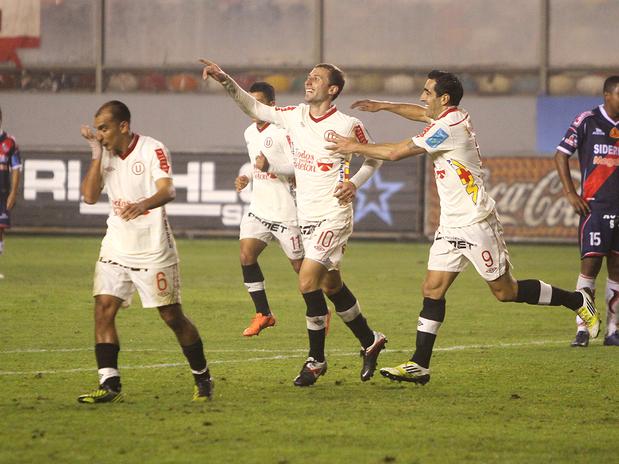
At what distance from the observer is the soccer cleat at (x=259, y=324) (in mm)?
12242

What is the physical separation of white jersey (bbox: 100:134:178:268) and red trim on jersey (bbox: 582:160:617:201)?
4701 millimetres

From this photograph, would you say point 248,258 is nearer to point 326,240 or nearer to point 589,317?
point 326,240

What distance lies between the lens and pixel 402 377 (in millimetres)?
Result: 9281

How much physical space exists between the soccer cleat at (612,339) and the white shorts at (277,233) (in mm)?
2838

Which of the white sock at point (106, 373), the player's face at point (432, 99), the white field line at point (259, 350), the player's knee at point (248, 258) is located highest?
the player's face at point (432, 99)

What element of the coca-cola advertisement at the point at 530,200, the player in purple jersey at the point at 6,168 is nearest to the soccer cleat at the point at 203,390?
the player in purple jersey at the point at 6,168

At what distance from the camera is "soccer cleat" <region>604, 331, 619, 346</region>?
11.9 metres

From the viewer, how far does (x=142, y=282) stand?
8.46 m

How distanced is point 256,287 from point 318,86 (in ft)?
10.6

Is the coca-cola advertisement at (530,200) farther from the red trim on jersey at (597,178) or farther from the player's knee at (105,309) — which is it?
the player's knee at (105,309)

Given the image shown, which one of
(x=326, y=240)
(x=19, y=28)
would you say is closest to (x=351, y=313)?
(x=326, y=240)

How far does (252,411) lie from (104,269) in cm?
129

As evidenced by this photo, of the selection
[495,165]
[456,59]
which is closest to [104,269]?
[495,165]

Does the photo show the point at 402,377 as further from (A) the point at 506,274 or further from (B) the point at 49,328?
(B) the point at 49,328
